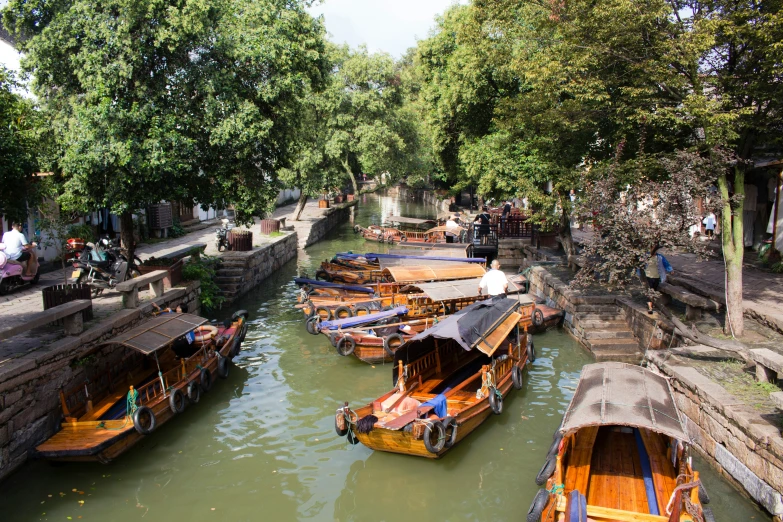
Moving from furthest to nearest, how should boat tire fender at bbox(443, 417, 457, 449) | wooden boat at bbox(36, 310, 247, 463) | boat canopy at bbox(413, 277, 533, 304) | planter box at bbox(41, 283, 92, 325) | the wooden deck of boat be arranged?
boat canopy at bbox(413, 277, 533, 304)
planter box at bbox(41, 283, 92, 325)
boat tire fender at bbox(443, 417, 457, 449)
wooden boat at bbox(36, 310, 247, 463)
the wooden deck of boat

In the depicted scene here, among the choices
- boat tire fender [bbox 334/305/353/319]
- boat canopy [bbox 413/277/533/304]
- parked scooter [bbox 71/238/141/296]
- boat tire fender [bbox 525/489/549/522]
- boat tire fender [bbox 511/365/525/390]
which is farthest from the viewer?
boat tire fender [bbox 334/305/353/319]

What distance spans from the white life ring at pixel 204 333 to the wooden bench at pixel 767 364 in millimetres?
10430

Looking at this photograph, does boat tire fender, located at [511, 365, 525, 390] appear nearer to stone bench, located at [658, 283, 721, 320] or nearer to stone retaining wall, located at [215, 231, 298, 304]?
stone bench, located at [658, 283, 721, 320]

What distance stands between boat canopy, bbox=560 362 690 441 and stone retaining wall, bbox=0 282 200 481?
792 centimetres

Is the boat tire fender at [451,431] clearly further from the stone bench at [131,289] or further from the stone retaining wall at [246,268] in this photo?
the stone retaining wall at [246,268]

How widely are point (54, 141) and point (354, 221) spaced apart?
30.9 metres

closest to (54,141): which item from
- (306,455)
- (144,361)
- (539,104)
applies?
(144,361)

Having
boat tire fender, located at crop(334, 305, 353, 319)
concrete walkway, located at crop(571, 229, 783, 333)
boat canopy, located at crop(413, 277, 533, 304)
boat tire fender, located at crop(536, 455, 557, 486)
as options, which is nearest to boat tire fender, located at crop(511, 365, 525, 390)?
boat canopy, located at crop(413, 277, 533, 304)

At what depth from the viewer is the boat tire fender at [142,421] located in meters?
8.69

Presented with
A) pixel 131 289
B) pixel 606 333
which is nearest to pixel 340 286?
pixel 131 289

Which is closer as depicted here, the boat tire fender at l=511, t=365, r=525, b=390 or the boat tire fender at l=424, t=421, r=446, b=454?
the boat tire fender at l=424, t=421, r=446, b=454

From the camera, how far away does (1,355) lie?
30.2ft

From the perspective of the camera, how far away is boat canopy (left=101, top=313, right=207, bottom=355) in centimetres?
954

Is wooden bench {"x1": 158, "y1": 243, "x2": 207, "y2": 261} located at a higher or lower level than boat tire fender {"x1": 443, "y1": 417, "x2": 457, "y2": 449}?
higher
